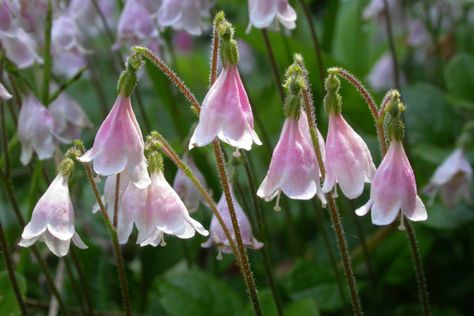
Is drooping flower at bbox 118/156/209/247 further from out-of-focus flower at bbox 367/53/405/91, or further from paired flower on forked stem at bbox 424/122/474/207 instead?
out-of-focus flower at bbox 367/53/405/91

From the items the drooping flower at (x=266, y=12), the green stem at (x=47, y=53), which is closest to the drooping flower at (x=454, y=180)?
the drooping flower at (x=266, y=12)

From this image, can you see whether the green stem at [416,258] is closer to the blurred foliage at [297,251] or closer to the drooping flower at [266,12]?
the blurred foliage at [297,251]

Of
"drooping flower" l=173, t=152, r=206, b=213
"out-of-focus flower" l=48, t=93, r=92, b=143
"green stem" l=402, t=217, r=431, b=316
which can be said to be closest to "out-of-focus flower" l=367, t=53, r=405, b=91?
"out-of-focus flower" l=48, t=93, r=92, b=143

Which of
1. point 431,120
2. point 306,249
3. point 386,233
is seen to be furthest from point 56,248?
point 431,120

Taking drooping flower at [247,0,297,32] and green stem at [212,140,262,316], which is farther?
drooping flower at [247,0,297,32]

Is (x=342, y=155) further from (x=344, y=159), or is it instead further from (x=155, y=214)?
(x=155, y=214)

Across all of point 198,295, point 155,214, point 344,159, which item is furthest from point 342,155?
point 198,295
